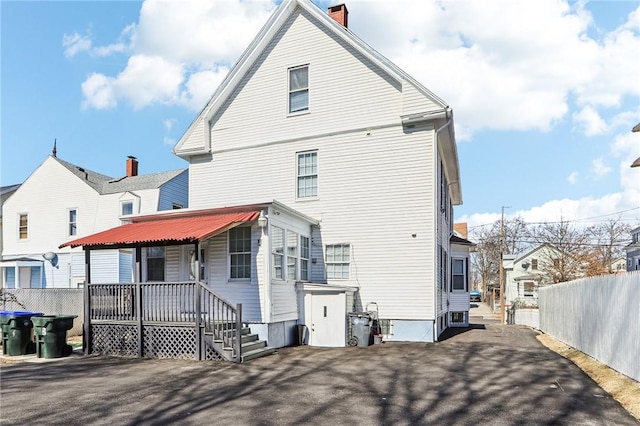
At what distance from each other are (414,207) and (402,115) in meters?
2.85

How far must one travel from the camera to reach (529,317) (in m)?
25.8

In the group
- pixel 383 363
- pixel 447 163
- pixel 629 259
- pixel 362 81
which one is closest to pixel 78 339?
pixel 383 363

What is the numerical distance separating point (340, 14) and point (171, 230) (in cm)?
993

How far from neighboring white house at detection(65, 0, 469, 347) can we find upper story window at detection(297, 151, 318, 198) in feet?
0.12

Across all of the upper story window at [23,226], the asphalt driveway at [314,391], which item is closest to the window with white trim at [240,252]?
the asphalt driveway at [314,391]

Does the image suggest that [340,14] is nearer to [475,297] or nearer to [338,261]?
[338,261]

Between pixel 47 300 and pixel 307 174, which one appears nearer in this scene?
pixel 307 174

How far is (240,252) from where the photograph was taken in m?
13.6

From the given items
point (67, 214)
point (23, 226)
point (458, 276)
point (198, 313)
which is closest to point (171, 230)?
point (198, 313)

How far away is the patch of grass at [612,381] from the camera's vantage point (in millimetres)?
7406

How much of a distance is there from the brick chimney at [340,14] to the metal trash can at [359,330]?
402 inches

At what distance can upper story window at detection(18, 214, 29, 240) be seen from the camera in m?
27.8

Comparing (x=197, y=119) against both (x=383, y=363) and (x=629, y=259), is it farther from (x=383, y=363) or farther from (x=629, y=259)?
(x=629, y=259)

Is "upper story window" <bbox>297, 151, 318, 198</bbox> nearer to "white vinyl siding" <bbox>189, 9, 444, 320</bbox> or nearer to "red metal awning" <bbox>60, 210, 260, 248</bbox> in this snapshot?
"white vinyl siding" <bbox>189, 9, 444, 320</bbox>
